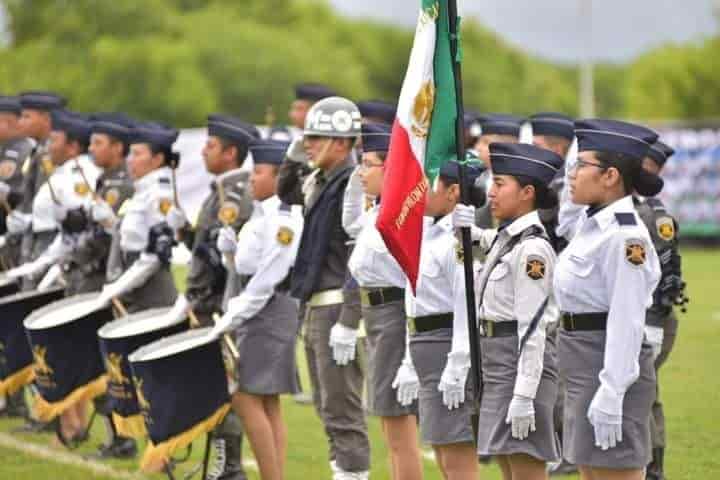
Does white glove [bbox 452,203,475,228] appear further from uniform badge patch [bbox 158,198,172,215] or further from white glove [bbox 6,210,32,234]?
white glove [bbox 6,210,32,234]

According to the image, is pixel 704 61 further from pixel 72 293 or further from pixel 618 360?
pixel 618 360

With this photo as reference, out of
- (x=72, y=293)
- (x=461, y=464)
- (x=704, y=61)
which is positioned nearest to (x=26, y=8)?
(x=704, y=61)

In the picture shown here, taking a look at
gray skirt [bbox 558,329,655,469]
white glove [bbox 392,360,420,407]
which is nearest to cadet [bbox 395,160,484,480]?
white glove [bbox 392,360,420,407]

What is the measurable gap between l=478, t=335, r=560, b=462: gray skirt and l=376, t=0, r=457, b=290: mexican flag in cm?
55

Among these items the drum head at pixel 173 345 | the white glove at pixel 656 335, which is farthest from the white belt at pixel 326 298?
the white glove at pixel 656 335

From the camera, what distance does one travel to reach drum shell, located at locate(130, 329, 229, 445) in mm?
8588

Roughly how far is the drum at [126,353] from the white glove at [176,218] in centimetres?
78

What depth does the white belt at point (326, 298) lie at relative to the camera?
917 centimetres

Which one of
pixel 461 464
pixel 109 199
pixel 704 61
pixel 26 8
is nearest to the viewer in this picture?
pixel 461 464

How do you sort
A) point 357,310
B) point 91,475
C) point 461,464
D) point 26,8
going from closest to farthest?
point 461,464
point 357,310
point 91,475
point 26,8

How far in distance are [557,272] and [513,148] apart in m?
0.68

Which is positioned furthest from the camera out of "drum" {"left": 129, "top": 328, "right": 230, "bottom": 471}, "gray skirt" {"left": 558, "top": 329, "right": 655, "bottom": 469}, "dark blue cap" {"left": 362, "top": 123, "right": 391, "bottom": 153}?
"drum" {"left": 129, "top": 328, "right": 230, "bottom": 471}

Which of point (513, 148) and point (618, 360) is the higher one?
point (513, 148)

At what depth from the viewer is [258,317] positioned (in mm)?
9141
